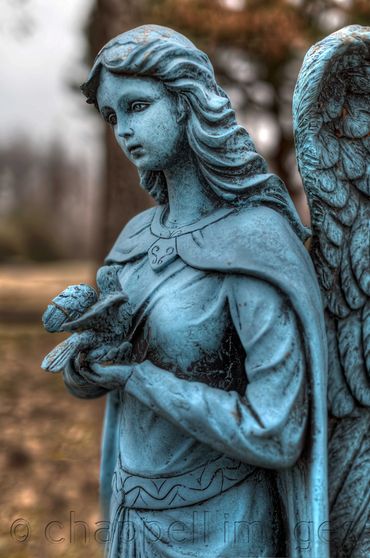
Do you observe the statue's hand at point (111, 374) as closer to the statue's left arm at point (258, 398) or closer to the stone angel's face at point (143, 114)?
the statue's left arm at point (258, 398)

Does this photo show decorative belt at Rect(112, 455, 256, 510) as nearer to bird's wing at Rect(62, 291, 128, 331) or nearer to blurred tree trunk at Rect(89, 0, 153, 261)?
bird's wing at Rect(62, 291, 128, 331)

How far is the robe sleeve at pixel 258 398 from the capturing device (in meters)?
1.85

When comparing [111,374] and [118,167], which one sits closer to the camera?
[111,374]

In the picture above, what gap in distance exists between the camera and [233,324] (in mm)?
1971

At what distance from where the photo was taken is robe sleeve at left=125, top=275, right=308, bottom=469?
1.85m

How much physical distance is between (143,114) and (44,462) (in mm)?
5344

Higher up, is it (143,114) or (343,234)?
(143,114)

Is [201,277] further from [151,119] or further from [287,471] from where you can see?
[287,471]

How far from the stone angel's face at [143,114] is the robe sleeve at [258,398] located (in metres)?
0.45

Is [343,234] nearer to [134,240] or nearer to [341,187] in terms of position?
[341,187]

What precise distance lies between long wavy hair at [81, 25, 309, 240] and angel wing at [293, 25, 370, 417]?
0.44ft

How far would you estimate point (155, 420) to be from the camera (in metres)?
2.07
